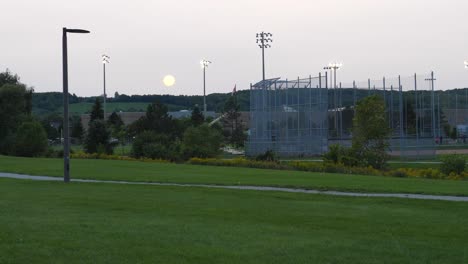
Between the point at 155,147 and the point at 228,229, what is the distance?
35552 millimetres

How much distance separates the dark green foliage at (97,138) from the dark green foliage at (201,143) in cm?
1031

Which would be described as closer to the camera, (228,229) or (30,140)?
(228,229)

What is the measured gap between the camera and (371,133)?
3438 cm

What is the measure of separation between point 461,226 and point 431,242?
2.18m

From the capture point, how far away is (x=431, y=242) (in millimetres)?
10094

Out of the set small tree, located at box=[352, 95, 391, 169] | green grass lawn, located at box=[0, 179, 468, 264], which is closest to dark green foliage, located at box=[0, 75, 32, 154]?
small tree, located at box=[352, 95, 391, 169]

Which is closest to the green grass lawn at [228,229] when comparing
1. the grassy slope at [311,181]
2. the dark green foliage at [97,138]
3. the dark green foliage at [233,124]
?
the grassy slope at [311,181]

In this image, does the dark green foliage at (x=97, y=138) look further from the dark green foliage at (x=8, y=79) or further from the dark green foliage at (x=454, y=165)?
the dark green foliage at (x=454, y=165)

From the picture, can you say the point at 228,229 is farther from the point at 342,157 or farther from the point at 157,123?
the point at 157,123

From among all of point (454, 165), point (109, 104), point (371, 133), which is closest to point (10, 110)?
point (371, 133)

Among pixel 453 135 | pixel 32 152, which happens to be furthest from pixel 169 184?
pixel 453 135

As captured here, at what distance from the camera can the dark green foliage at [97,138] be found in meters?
56.2

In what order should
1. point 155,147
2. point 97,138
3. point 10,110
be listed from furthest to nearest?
point 97,138 → point 10,110 → point 155,147

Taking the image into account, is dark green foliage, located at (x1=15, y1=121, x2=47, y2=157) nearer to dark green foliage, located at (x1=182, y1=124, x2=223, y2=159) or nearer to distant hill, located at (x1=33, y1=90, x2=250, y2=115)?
dark green foliage, located at (x1=182, y1=124, x2=223, y2=159)
